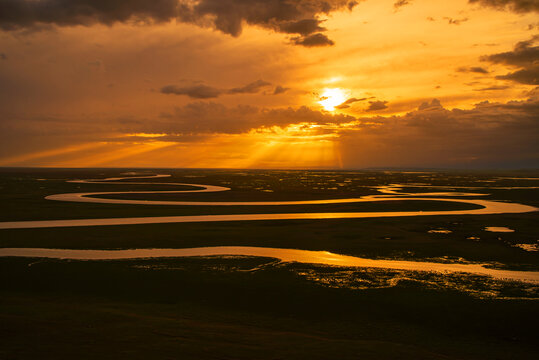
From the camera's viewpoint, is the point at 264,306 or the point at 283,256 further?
the point at 283,256

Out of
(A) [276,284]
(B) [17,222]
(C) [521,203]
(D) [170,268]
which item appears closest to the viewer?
(A) [276,284]

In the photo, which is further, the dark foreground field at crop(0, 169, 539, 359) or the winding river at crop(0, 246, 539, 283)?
the winding river at crop(0, 246, 539, 283)

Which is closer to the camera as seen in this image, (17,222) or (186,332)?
(186,332)

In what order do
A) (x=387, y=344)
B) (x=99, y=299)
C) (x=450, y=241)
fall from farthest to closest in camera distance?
(x=450, y=241)
(x=99, y=299)
(x=387, y=344)

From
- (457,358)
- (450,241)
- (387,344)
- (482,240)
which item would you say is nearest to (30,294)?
(387,344)

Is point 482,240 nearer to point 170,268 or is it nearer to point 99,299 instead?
point 170,268

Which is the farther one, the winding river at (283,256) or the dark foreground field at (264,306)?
the winding river at (283,256)
